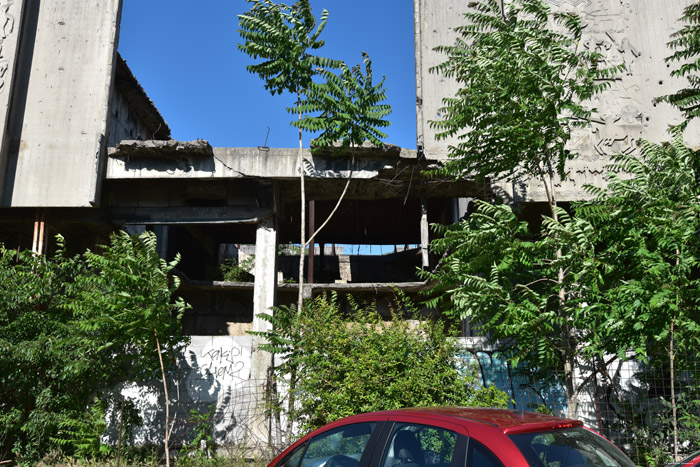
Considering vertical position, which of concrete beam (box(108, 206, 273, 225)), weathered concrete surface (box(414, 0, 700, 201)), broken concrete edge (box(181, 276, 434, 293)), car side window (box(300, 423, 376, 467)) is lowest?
car side window (box(300, 423, 376, 467))

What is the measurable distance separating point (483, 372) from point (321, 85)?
6636 millimetres

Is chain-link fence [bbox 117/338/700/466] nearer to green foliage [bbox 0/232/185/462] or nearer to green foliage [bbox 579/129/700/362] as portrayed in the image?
green foliage [bbox 579/129/700/362]

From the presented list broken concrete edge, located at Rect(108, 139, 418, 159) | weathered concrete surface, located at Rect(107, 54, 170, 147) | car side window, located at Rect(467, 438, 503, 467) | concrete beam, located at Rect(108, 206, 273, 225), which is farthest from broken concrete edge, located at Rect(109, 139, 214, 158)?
car side window, located at Rect(467, 438, 503, 467)

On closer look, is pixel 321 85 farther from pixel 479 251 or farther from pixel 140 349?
pixel 140 349

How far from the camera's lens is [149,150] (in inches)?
544

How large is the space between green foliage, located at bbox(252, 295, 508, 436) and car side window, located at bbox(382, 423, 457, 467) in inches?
162

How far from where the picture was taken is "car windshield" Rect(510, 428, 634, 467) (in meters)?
3.60

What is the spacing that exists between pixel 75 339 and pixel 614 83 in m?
13.9

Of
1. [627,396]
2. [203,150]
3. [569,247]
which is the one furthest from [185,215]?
[627,396]

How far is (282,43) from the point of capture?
37.7 ft

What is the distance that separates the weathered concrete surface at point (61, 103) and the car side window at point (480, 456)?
12.4 metres

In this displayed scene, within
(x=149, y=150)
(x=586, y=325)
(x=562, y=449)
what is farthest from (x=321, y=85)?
(x=562, y=449)

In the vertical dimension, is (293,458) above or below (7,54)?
below

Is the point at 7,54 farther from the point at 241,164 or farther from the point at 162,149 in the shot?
the point at 241,164
